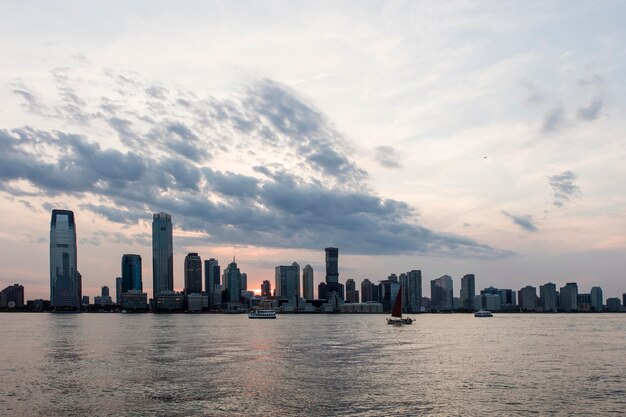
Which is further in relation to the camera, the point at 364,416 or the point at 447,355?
the point at 447,355

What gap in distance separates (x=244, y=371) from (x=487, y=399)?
39.2m

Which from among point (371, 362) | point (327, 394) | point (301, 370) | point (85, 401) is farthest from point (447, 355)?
point (85, 401)

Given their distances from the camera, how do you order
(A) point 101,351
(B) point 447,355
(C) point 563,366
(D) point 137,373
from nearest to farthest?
(D) point 137,373 → (C) point 563,366 → (B) point 447,355 → (A) point 101,351

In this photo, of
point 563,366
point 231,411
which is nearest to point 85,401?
point 231,411

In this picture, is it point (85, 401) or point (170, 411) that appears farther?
point (85, 401)

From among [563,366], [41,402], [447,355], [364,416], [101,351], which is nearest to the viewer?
[364,416]

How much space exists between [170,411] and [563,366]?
226 ft

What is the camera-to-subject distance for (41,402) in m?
69.5

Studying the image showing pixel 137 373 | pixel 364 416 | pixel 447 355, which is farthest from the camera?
pixel 447 355

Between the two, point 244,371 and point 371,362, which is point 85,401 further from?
point 371,362

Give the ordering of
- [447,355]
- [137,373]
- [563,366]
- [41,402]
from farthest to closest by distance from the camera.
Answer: [447,355] < [563,366] < [137,373] < [41,402]

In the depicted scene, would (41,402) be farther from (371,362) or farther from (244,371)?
(371,362)

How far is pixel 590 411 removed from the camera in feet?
212

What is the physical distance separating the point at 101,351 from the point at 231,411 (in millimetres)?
77789
